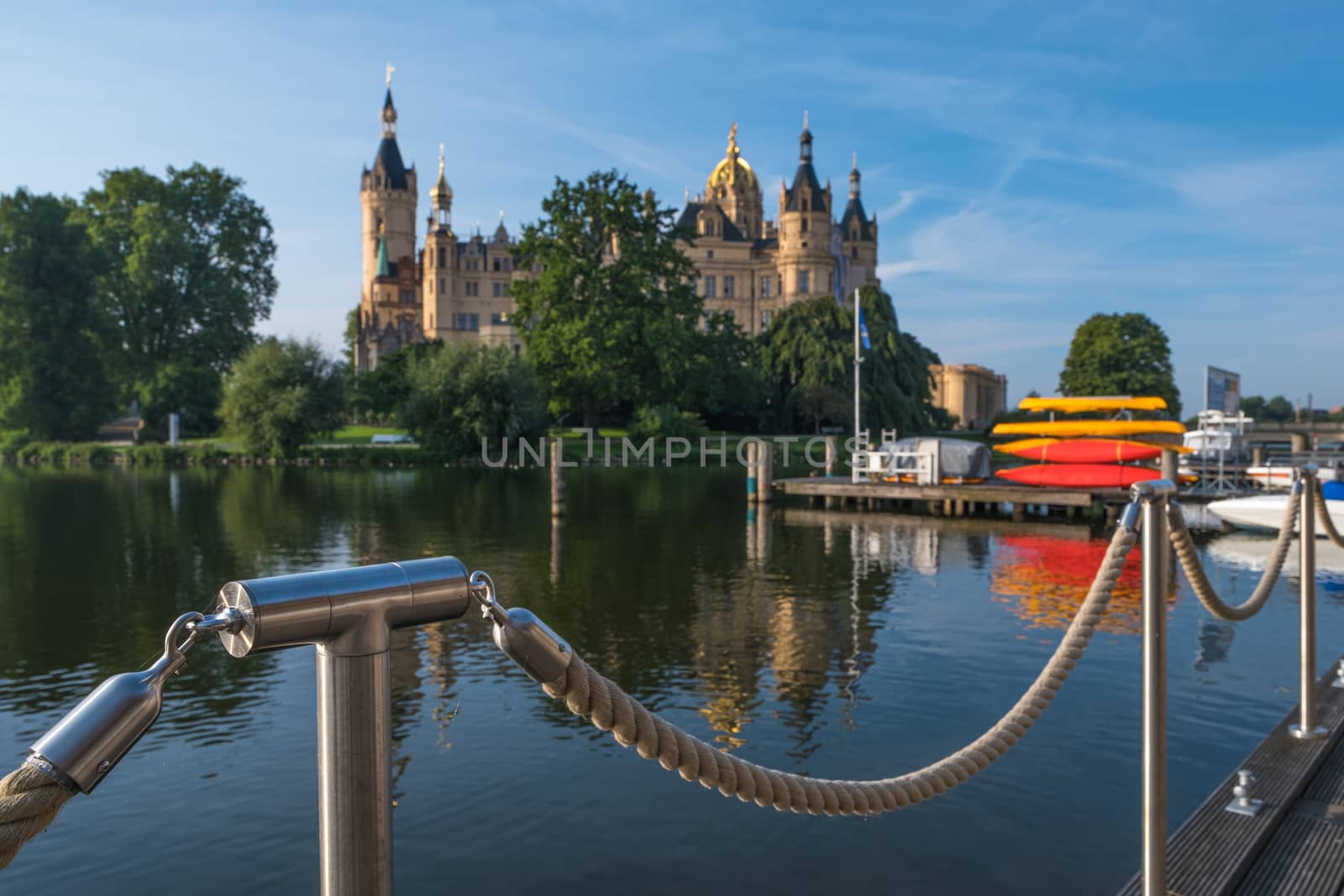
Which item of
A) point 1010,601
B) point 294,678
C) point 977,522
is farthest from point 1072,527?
point 294,678

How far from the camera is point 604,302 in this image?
51938mm

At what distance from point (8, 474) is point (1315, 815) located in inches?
1891

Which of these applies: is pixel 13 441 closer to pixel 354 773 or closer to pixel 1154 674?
pixel 1154 674

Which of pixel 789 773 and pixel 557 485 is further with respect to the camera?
pixel 557 485

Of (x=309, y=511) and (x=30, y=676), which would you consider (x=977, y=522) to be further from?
(x=30, y=676)

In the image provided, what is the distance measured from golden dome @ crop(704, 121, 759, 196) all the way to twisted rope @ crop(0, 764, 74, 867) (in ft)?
367

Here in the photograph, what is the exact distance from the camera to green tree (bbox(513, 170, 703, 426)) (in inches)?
2015

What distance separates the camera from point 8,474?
42.1 meters

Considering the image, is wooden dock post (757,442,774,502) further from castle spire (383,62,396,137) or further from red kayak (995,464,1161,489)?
castle spire (383,62,396,137)

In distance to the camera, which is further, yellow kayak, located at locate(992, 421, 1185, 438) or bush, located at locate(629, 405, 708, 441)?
bush, located at locate(629, 405, 708, 441)

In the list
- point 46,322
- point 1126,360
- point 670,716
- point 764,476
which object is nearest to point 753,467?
point 764,476

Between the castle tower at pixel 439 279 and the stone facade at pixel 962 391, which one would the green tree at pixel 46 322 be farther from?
the stone facade at pixel 962 391

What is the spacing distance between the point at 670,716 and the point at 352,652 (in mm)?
7337

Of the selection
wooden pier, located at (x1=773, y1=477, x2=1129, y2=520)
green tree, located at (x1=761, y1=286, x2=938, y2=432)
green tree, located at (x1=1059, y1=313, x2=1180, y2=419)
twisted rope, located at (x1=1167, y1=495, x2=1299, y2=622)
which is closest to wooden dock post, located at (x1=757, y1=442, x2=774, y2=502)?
wooden pier, located at (x1=773, y1=477, x2=1129, y2=520)
